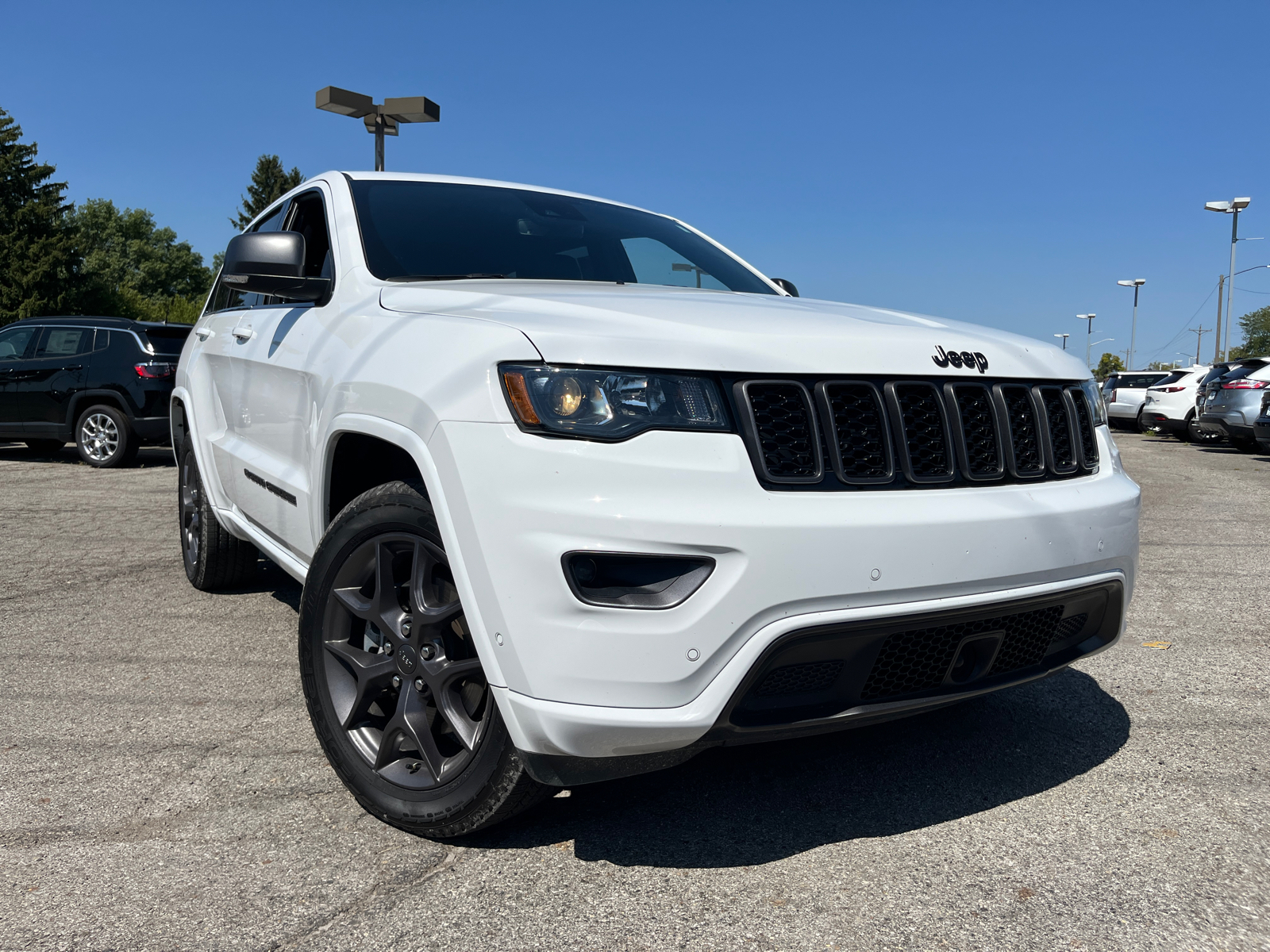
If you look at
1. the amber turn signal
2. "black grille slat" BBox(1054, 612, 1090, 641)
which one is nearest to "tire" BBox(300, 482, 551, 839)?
the amber turn signal

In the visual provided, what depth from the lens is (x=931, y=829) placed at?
2.47 meters

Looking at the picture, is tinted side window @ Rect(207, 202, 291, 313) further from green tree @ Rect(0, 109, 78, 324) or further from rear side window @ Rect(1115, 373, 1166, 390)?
green tree @ Rect(0, 109, 78, 324)

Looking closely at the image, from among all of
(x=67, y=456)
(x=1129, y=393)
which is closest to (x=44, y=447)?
(x=67, y=456)

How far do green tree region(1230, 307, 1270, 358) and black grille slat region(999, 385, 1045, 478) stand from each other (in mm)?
83841

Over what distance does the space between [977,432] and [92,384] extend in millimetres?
12046

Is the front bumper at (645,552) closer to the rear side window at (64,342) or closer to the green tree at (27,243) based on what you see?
the rear side window at (64,342)

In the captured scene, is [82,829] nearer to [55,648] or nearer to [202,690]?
[202,690]

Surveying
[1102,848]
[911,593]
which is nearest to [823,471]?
[911,593]

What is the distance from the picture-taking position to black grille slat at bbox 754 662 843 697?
2066 mm

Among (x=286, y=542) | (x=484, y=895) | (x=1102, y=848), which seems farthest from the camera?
(x=286, y=542)

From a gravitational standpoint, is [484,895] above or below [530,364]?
below

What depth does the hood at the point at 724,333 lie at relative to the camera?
2.03 metres

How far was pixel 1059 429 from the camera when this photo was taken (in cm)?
258

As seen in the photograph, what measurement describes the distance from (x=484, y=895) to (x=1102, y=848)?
4.80 feet
